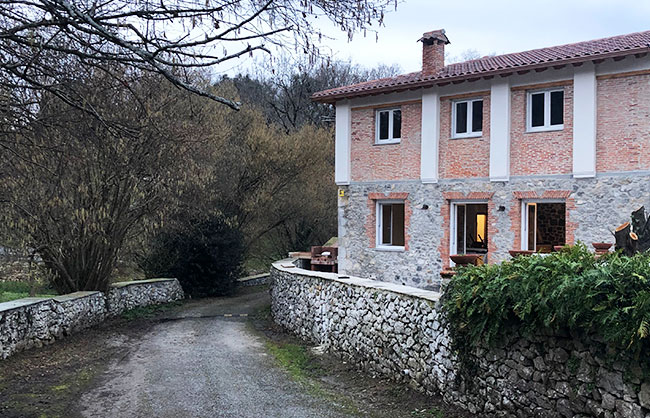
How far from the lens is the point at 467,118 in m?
15.0

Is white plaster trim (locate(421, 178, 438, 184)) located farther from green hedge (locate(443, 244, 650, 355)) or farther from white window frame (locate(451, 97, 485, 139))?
green hedge (locate(443, 244, 650, 355))

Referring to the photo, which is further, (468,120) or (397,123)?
(397,123)

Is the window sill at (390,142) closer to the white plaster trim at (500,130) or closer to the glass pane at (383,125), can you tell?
the glass pane at (383,125)

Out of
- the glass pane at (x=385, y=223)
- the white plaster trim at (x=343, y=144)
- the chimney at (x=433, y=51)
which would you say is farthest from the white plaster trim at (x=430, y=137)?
the white plaster trim at (x=343, y=144)

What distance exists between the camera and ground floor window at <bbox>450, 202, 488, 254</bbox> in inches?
596

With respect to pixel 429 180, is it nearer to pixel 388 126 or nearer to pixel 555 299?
pixel 388 126

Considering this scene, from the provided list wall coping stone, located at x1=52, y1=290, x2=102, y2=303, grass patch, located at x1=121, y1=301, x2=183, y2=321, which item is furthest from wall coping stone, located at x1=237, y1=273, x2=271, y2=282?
wall coping stone, located at x1=52, y1=290, x2=102, y2=303

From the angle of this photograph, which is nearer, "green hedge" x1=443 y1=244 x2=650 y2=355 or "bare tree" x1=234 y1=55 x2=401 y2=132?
"green hedge" x1=443 y1=244 x2=650 y2=355

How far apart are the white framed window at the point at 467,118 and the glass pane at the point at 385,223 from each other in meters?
2.96

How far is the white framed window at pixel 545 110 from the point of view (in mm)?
13477

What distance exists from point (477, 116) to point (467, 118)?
0.87ft

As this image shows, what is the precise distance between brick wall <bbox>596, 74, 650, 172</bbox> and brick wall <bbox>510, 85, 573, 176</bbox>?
642 millimetres

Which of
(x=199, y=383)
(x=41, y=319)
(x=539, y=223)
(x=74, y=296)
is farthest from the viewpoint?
(x=539, y=223)

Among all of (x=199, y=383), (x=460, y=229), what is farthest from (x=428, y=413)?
(x=460, y=229)
